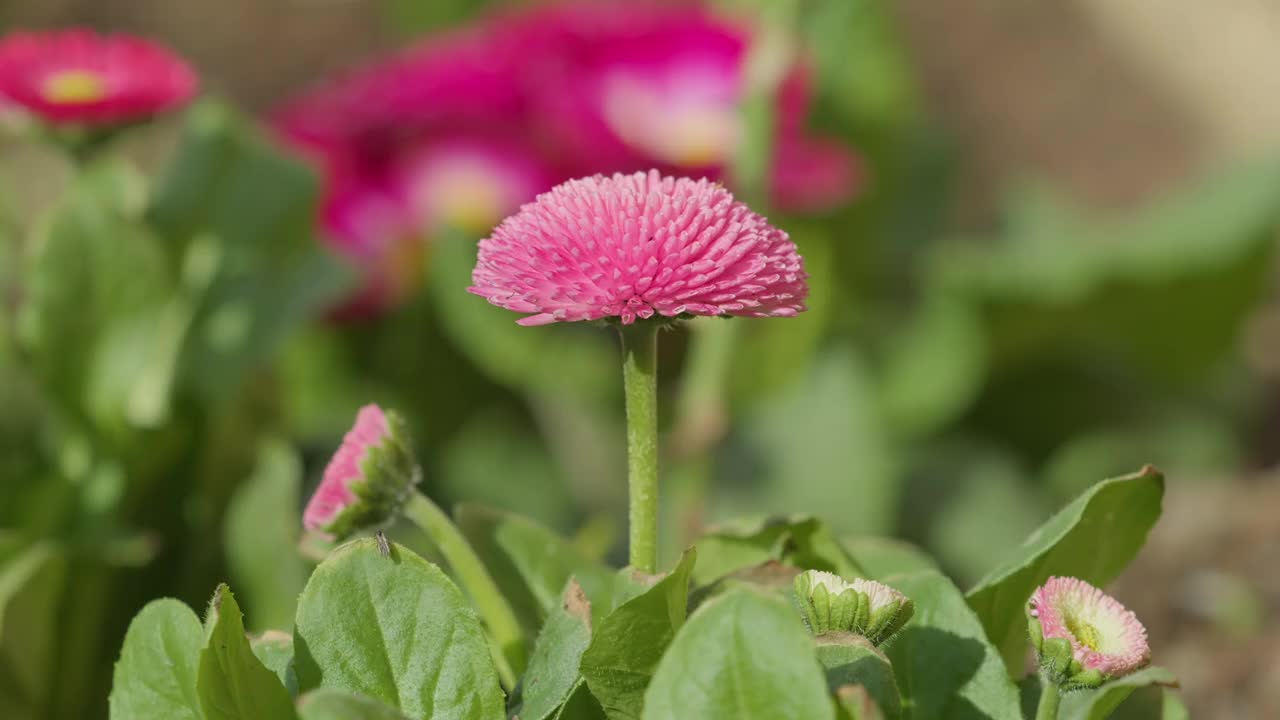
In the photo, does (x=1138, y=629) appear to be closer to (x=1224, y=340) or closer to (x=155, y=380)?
(x=155, y=380)

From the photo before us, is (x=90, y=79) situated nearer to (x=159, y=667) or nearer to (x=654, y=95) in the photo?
(x=159, y=667)

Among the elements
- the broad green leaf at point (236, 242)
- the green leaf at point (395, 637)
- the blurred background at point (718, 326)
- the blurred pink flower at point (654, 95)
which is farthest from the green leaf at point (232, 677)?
the blurred pink flower at point (654, 95)

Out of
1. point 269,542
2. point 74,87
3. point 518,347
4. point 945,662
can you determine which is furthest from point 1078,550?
point 518,347

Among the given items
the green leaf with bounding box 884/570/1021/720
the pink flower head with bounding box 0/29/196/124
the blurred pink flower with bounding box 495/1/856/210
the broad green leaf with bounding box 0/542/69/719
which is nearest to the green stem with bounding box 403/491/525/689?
the green leaf with bounding box 884/570/1021/720

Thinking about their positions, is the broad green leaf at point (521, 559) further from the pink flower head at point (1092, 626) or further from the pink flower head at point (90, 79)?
the pink flower head at point (90, 79)

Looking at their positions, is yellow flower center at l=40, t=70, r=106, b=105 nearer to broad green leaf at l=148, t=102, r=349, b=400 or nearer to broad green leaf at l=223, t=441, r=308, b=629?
broad green leaf at l=148, t=102, r=349, b=400

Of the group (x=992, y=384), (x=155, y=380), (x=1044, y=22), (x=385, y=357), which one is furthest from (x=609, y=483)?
(x=1044, y=22)

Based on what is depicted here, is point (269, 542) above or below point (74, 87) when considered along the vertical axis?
below
